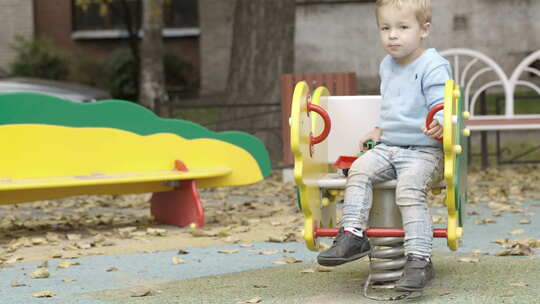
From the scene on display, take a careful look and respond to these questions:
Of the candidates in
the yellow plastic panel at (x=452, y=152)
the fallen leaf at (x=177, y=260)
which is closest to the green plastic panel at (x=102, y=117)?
the fallen leaf at (x=177, y=260)

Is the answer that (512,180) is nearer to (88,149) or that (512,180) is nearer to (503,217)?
(503,217)

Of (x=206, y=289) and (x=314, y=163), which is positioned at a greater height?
(x=314, y=163)

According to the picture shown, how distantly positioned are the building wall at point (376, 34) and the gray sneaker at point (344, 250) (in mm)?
14682

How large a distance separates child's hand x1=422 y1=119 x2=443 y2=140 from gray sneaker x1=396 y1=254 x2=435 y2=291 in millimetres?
563

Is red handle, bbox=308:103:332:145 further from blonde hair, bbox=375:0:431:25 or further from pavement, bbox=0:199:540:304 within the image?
pavement, bbox=0:199:540:304

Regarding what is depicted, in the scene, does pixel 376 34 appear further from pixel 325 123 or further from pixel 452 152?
pixel 452 152

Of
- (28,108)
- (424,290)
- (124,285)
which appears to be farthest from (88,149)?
(424,290)

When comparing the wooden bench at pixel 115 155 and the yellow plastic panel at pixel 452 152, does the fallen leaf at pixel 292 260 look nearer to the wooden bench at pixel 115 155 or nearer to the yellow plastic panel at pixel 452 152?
the yellow plastic panel at pixel 452 152

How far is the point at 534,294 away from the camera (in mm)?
4922

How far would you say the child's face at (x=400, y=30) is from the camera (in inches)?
197

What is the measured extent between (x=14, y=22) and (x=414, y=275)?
21338 mm

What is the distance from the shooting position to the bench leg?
7.91 m

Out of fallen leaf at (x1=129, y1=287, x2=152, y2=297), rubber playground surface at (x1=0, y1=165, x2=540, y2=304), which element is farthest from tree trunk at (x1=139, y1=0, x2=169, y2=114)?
fallen leaf at (x1=129, y1=287, x2=152, y2=297)

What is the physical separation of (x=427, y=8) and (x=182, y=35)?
800 inches
